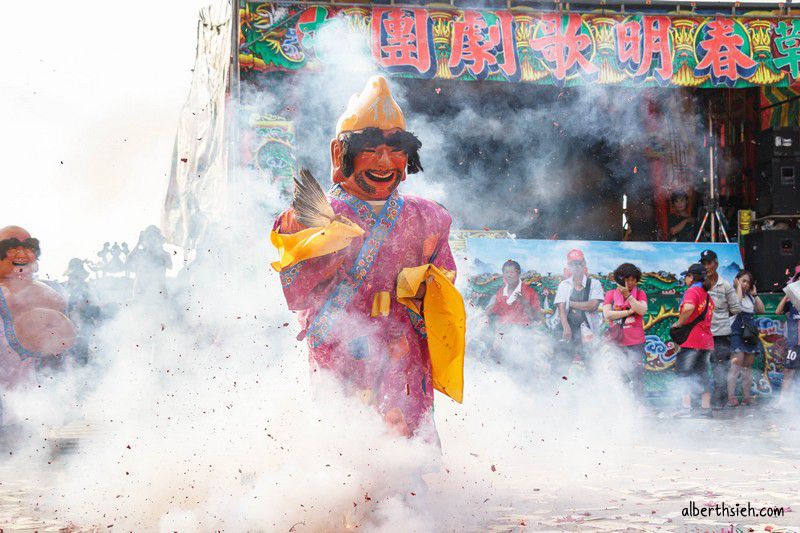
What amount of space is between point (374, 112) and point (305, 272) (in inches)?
31.3

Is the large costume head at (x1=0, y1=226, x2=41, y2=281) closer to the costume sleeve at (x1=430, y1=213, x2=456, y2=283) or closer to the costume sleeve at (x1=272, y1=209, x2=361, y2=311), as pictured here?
the costume sleeve at (x1=272, y1=209, x2=361, y2=311)

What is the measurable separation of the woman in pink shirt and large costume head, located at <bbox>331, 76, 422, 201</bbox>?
4876mm

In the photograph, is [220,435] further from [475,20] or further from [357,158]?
[475,20]

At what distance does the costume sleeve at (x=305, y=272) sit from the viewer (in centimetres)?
391

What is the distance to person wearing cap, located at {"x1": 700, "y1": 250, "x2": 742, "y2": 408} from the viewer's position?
899 centimetres

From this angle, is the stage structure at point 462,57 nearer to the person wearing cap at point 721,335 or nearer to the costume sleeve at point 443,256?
the person wearing cap at point 721,335

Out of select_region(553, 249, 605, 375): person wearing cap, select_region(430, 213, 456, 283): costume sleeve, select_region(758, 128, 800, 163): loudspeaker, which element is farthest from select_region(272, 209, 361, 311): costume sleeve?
select_region(758, 128, 800, 163): loudspeaker

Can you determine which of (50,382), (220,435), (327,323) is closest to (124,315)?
(50,382)

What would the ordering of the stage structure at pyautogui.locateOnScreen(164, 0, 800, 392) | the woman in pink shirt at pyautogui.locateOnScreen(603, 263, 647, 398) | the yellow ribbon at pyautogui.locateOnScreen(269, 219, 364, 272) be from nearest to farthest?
1. the yellow ribbon at pyautogui.locateOnScreen(269, 219, 364, 272)
2. the woman in pink shirt at pyautogui.locateOnScreen(603, 263, 647, 398)
3. the stage structure at pyautogui.locateOnScreen(164, 0, 800, 392)

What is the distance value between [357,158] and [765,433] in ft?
15.4

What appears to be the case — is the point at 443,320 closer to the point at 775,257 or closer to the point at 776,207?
the point at 775,257

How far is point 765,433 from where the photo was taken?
7195 mm

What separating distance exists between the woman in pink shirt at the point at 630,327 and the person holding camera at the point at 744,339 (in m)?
1.23

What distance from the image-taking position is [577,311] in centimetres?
902
